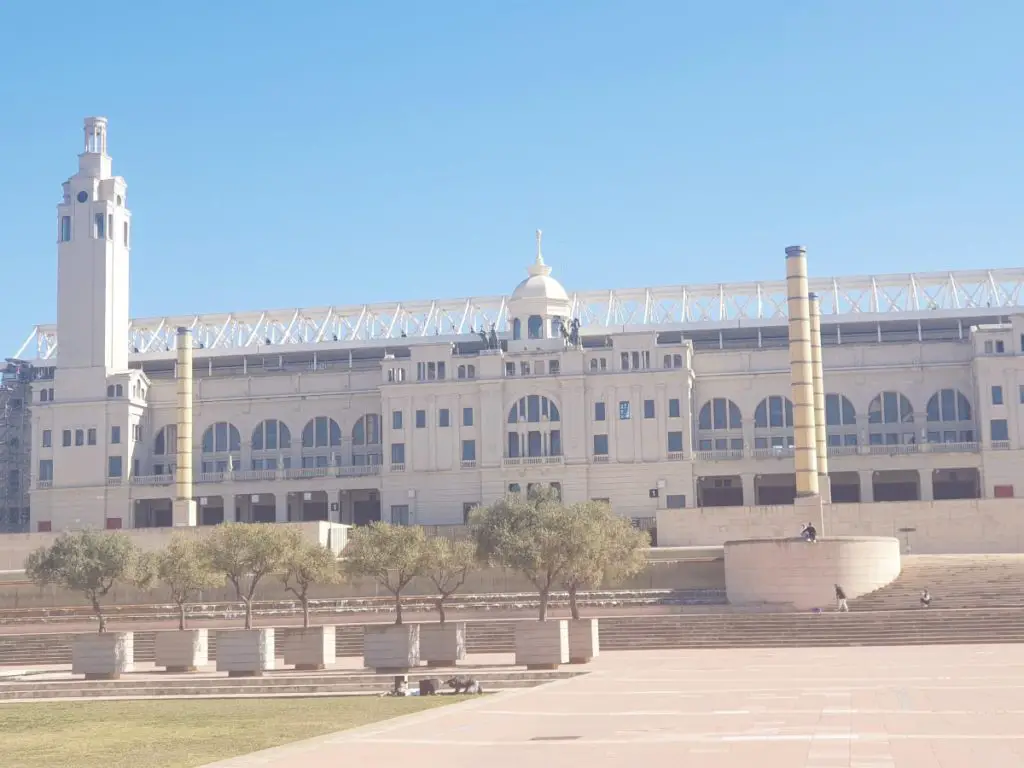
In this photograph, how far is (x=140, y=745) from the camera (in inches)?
1048

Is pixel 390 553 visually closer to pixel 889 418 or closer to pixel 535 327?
pixel 535 327

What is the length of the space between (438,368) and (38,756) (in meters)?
66.1

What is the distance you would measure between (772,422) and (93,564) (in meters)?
49.5

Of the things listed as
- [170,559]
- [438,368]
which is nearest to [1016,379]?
[438,368]

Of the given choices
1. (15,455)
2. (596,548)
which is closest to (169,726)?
(596,548)

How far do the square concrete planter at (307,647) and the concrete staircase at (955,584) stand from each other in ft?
72.7

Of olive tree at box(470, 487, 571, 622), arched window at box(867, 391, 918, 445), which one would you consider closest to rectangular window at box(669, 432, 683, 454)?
arched window at box(867, 391, 918, 445)

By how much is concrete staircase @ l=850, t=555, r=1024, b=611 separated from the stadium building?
21047mm

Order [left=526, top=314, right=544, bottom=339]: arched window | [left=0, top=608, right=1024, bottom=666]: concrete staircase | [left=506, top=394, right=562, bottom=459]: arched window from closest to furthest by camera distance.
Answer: [left=0, top=608, right=1024, bottom=666]: concrete staircase
[left=506, top=394, right=562, bottom=459]: arched window
[left=526, top=314, right=544, bottom=339]: arched window

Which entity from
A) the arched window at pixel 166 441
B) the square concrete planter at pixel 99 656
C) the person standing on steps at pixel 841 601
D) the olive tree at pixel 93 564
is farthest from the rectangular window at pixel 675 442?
the square concrete planter at pixel 99 656

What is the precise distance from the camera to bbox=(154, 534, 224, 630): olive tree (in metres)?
52.2

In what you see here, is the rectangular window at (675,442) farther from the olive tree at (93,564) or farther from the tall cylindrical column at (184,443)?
the olive tree at (93,564)

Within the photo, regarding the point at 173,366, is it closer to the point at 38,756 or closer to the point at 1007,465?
the point at 1007,465

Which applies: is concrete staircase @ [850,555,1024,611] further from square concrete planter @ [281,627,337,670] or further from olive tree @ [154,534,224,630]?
olive tree @ [154,534,224,630]
